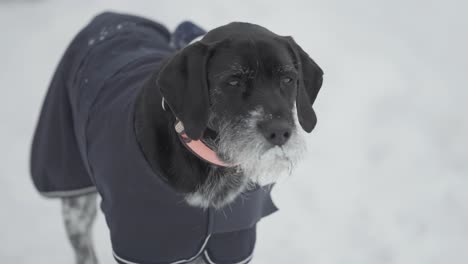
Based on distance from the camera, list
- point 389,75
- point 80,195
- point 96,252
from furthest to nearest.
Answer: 1. point 389,75
2. point 96,252
3. point 80,195

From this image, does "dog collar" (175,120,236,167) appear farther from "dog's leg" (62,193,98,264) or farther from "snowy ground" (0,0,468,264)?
"snowy ground" (0,0,468,264)

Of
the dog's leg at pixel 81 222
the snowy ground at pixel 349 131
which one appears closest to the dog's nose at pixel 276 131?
the dog's leg at pixel 81 222

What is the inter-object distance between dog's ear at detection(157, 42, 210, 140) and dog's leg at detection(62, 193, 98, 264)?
4.85 feet

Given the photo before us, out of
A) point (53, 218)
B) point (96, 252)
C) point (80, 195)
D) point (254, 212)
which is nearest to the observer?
point (254, 212)

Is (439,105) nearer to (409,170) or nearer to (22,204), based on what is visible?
(409,170)

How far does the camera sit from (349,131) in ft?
17.9

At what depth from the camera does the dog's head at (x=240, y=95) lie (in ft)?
8.13

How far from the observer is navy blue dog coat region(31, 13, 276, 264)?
274 centimetres

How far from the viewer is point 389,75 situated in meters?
6.31

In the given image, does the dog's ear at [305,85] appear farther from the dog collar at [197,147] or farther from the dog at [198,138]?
the dog collar at [197,147]

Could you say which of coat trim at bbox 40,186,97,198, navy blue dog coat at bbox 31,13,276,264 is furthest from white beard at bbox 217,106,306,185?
coat trim at bbox 40,186,97,198

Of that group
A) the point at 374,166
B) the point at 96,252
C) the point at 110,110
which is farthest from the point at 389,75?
the point at 110,110

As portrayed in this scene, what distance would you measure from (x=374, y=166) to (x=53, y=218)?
8.52ft

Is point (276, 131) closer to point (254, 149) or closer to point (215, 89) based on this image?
point (254, 149)
